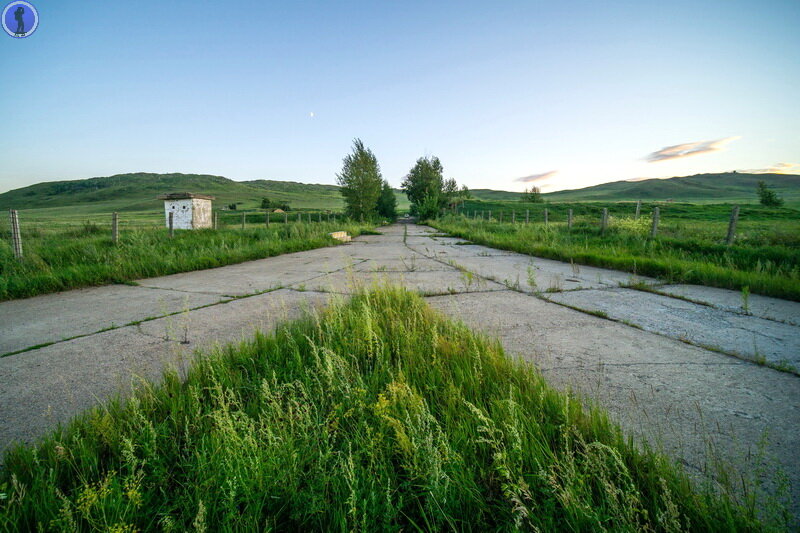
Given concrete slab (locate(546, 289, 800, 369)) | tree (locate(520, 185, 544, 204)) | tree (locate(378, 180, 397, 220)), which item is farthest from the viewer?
tree (locate(520, 185, 544, 204))

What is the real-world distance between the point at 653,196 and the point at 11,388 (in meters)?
112

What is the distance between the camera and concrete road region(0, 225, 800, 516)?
5.05 ft

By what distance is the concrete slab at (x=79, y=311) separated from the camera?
2855mm

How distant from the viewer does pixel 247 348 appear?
2213 mm

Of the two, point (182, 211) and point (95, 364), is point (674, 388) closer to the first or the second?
point (95, 364)

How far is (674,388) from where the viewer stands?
1857 millimetres

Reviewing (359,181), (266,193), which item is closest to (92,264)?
(359,181)

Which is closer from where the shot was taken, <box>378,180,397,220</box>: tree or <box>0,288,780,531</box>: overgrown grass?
<box>0,288,780,531</box>: overgrown grass

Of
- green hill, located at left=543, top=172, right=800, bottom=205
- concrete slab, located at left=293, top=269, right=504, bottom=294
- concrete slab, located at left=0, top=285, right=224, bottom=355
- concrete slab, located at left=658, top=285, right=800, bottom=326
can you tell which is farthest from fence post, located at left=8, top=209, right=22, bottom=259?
green hill, located at left=543, top=172, right=800, bottom=205

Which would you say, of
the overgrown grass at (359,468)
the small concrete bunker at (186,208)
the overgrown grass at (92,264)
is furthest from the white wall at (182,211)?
the overgrown grass at (359,468)

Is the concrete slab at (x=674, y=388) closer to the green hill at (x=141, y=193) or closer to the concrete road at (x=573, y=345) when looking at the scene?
the concrete road at (x=573, y=345)

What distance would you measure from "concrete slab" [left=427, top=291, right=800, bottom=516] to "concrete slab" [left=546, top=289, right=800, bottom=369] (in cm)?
23

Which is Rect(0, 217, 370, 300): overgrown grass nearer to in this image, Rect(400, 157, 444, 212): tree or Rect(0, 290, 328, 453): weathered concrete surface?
Rect(0, 290, 328, 453): weathered concrete surface

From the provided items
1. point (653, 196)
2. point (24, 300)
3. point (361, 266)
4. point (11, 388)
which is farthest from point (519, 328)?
point (653, 196)
